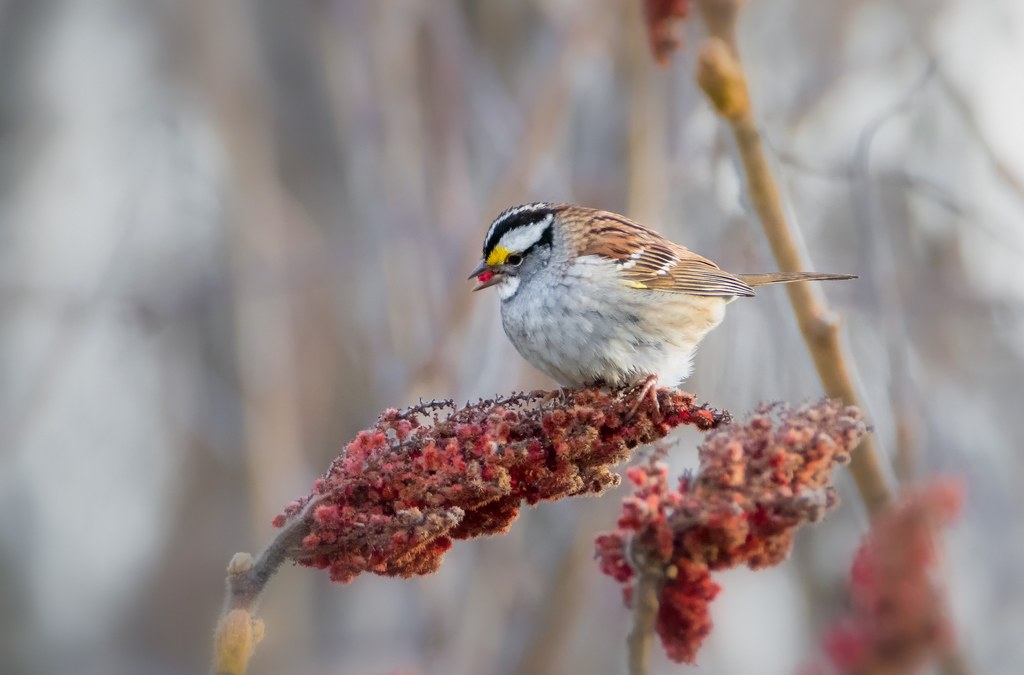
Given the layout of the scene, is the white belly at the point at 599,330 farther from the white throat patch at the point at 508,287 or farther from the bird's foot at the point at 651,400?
the bird's foot at the point at 651,400

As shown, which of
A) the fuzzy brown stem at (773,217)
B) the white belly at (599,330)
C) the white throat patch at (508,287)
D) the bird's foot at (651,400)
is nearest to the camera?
the fuzzy brown stem at (773,217)

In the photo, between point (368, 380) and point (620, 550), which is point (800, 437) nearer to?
point (620, 550)

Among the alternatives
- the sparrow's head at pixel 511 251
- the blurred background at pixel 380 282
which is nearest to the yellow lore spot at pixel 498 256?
the sparrow's head at pixel 511 251

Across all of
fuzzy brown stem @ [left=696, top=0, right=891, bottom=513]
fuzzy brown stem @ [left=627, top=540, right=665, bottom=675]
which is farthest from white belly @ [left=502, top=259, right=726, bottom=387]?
fuzzy brown stem @ [left=627, top=540, right=665, bottom=675]

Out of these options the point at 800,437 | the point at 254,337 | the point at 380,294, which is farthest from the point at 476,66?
the point at 800,437

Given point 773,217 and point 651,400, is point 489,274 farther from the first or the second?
point 773,217

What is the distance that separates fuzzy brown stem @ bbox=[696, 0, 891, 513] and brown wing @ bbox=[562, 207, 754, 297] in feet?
5.02

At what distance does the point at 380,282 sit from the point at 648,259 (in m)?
2.36

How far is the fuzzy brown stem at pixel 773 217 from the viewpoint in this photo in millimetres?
2836

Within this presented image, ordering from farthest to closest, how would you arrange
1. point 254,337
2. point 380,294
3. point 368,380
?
point 368,380
point 254,337
point 380,294

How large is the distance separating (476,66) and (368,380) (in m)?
2.87

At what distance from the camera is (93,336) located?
8.63m

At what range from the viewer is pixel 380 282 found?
6.77m

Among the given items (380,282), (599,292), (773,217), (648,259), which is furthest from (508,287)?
(380,282)
